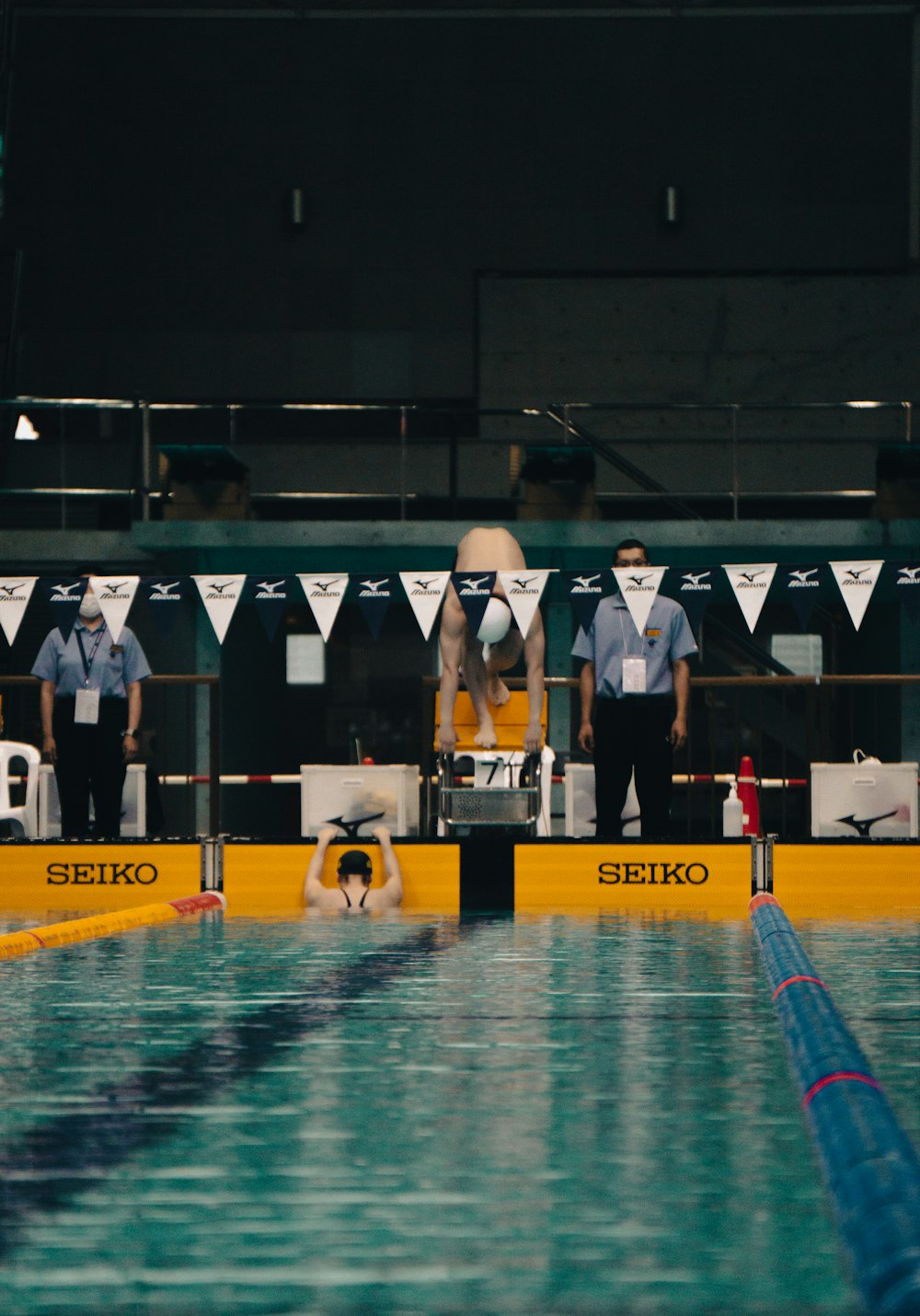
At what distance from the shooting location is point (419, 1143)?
2648 millimetres

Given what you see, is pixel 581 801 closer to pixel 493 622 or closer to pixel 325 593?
pixel 325 593

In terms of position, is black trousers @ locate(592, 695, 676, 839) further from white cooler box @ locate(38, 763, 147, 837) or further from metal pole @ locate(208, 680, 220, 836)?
white cooler box @ locate(38, 763, 147, 837)

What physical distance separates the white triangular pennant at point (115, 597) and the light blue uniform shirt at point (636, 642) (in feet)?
8.29

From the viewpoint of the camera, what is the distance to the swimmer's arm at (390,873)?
855 cm

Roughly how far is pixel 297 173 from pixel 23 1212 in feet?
58.9

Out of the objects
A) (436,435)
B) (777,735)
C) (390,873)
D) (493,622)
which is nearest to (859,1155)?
(390,873)

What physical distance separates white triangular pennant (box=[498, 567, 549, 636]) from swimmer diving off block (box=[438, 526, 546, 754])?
34mm

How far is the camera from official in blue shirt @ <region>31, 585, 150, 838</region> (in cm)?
923

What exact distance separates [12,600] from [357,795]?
2.38m

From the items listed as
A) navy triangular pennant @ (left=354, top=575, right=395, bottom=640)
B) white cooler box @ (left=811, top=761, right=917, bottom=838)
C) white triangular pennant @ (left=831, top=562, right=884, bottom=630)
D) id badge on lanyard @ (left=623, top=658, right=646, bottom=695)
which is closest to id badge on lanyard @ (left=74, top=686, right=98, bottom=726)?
navy triangular pennant @ (left=354, top=575, right=395, bottom=640)

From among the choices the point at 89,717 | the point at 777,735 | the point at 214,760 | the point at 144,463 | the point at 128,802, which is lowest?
the point at 128,802

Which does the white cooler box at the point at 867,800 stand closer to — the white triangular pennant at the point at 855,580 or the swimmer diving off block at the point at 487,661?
the white triangular pennant at the point at 855,580

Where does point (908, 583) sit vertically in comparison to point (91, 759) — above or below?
above

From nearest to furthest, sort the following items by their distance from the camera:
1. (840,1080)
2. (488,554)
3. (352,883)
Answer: (840,1080) < (352,883) < (488,554)
